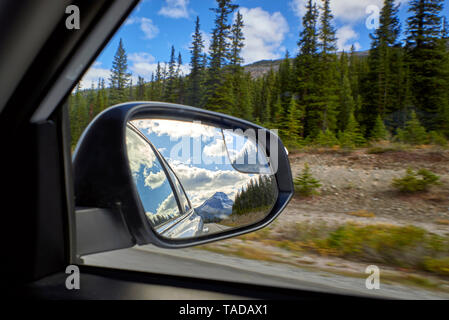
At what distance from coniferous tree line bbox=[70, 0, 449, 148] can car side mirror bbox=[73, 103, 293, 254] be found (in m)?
0.21

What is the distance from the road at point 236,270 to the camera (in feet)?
5.29

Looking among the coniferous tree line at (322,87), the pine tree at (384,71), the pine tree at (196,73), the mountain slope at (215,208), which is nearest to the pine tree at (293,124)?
the coniferous tree line at (322,87)

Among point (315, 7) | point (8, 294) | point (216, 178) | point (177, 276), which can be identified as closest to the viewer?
point (8, 294)

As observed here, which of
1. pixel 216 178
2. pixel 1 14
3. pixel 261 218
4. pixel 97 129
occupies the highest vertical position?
pixel 1 14

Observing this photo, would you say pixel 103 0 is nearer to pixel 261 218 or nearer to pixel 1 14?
pixel 1 14

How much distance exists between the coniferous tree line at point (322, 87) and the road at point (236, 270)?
0.73 metres

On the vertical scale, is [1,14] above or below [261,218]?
above

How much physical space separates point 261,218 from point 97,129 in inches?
42.5

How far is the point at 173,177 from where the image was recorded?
1.75 meters

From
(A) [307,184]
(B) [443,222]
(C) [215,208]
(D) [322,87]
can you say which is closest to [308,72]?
(D) [322,87]

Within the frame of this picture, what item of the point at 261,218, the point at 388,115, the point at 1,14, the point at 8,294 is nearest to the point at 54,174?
the point at 8,294

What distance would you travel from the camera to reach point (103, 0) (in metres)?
1.07

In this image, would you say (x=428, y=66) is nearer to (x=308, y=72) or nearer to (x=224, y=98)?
(x=308, y=72)

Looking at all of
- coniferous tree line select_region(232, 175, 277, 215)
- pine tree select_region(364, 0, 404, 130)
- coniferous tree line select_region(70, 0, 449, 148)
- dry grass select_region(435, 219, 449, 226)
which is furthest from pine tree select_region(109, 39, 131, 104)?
dry grass select_region(435, 219, 449, 226)
